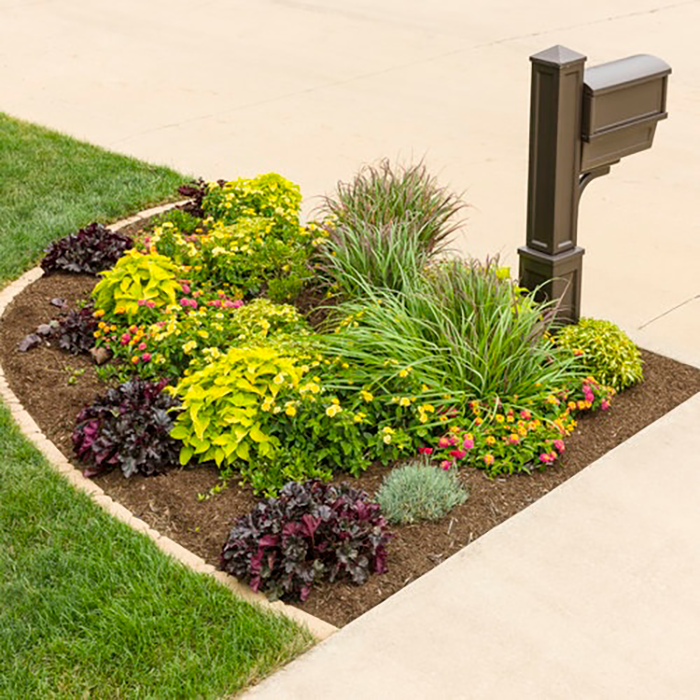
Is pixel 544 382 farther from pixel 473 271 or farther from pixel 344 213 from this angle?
pixel 344 213

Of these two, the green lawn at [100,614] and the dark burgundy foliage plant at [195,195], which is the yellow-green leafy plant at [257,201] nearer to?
the dark burgundy foliage plant at [195,195]

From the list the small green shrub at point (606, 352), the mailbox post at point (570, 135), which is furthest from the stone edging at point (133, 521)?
the mailbox post at point (570, 135)

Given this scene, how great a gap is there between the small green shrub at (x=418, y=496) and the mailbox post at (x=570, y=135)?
1.47 m

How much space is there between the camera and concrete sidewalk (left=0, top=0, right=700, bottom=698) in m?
4.05

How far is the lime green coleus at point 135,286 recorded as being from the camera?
6.21m

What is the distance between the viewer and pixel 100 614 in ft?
13.8

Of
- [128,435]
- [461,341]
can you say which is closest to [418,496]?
[461,341]

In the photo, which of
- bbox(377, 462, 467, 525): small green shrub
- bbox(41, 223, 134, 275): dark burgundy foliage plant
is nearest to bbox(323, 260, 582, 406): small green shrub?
bbox(377, 462, 467, 525): small green shrub

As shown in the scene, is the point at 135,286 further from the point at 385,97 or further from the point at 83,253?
the point at 385,97

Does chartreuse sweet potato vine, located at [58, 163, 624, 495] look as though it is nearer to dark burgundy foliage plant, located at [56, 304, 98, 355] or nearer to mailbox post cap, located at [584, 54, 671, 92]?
dark burgundy foliage plant, located at [56, 304, 98, 355]

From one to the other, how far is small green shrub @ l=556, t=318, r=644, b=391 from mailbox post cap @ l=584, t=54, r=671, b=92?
118 centimetres

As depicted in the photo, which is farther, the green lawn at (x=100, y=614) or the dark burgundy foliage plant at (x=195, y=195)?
the dark burgundy foliage plant at (x=195, y=195)

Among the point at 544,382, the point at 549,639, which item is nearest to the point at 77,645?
the point at 549,639

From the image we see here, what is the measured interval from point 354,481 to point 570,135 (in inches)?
77.2
